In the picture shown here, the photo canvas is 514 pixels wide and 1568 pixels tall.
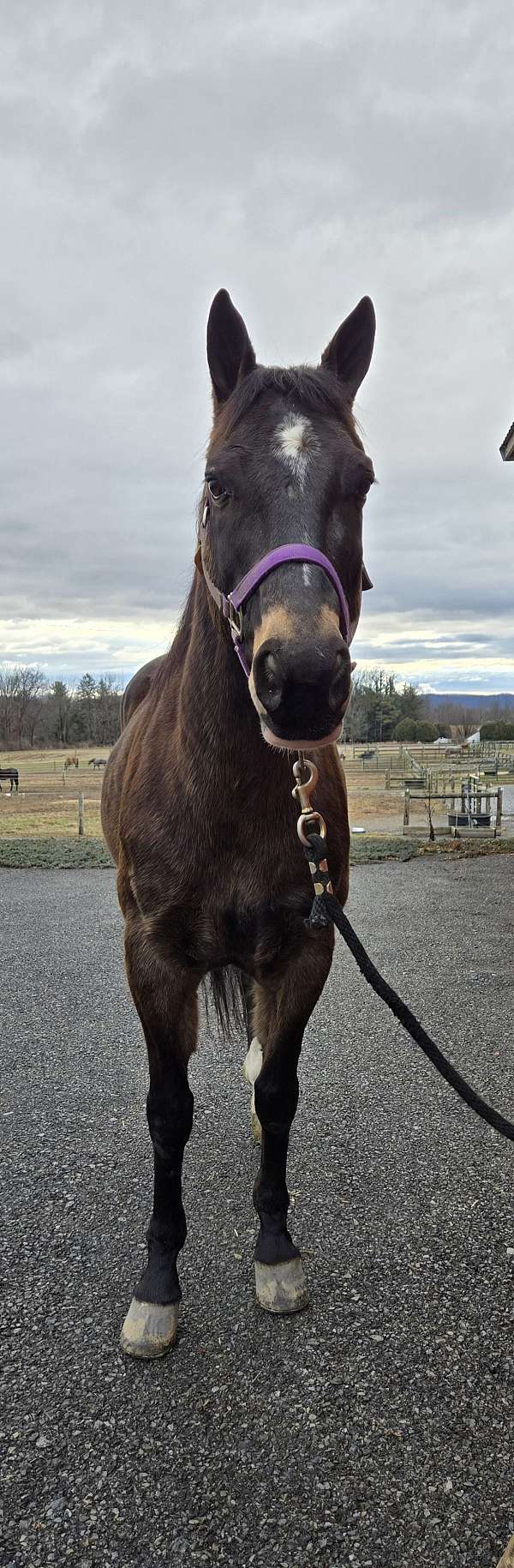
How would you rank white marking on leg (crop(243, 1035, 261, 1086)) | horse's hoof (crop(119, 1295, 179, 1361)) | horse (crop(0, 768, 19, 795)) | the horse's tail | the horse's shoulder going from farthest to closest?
horse (crop(0, 768, 19, 795)) → the horse's shoulder → white marking on leg (crop(243, 1035, 261, 1086)) → the horse's tail → horse's hoof (crop(119, 1295, 179, 1361))

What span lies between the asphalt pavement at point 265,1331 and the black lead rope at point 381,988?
95cm

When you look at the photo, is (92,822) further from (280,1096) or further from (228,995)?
(280,1096)

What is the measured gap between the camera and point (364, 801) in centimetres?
2594

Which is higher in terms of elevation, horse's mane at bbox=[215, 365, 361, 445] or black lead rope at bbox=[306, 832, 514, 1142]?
horse's mane at bbox=[215, 365, 361, 445]

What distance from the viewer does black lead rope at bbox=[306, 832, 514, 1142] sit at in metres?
1.84

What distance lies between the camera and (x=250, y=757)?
2.23 m

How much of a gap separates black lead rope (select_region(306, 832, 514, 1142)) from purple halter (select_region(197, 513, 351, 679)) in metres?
0.58

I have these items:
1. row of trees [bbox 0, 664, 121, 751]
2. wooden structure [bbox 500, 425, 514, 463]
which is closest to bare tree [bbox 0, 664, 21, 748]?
row of trees [bbox 0, 664, 121, 751]

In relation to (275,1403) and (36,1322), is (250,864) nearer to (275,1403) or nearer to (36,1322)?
(275,1403)

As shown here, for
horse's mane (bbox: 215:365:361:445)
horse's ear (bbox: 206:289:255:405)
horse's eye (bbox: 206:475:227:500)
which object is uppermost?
horse's ear (bbox: 206:289:255:405)

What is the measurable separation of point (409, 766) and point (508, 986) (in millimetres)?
25191

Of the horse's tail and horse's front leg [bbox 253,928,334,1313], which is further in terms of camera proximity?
the horse's tail

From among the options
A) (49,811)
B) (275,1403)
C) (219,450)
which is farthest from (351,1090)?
(49,811)

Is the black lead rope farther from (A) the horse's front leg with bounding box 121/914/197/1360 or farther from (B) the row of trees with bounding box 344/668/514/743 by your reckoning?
(B) the row of trees with bounding box 344/668/514/743
